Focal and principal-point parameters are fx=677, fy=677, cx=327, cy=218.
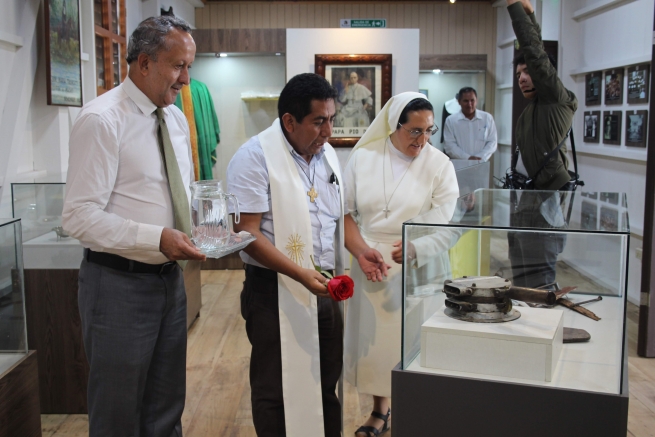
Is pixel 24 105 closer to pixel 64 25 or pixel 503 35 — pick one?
pixel 64 25

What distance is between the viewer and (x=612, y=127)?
6086 millimetres

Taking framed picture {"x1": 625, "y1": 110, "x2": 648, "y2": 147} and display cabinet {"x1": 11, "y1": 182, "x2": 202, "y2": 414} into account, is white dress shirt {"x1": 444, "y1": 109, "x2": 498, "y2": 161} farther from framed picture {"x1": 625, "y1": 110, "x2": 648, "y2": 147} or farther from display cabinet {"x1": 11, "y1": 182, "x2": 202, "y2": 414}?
display cabinet {"x1": 11, "y1": 182, "x2": 202, "y2": 414}

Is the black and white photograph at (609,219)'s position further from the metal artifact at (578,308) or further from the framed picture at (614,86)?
the framed picture at (614,86)

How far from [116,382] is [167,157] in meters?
0.74

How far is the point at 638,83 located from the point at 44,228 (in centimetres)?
466

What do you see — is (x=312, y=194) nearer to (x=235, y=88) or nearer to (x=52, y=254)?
(x=52, y=254)

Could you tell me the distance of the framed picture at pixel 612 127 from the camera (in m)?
5.98

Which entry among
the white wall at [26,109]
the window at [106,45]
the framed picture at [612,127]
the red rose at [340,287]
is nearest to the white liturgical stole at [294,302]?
the red rose at [340,287]

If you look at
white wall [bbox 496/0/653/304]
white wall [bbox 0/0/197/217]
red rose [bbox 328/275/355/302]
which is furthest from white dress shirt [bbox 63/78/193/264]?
white wall [bbox 496/0/653/304]

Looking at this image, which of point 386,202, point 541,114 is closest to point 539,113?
point 541,114

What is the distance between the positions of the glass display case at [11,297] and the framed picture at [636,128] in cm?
480

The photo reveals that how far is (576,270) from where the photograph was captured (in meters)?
1.91

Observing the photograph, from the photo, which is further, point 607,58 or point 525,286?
point 607,58

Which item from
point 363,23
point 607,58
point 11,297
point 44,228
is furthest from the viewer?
point 363,23
